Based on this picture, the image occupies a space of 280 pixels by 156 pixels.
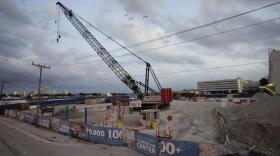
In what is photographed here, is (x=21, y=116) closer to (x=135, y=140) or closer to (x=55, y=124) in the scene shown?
(x=55, y=124)

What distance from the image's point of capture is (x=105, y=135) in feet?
71.3

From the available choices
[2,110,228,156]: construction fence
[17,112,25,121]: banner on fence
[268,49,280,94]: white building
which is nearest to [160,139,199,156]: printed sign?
[2,110,228,156]: construction fence

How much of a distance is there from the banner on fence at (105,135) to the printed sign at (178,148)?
6000mm

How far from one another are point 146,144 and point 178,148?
3.48 metres

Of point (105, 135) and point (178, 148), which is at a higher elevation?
point (178, 148)

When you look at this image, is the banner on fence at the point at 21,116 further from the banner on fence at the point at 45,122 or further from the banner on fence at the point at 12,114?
the banner on fence at the point at 45,122

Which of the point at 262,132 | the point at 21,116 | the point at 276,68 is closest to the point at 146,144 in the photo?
the point at 262,132

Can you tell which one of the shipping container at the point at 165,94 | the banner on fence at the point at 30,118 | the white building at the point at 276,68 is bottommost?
the banner on fence at the point at 30,118

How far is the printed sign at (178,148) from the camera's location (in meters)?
A: 13.4

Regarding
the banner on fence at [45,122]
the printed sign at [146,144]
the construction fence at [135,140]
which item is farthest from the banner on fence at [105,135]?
the banner on fence at [45,122]

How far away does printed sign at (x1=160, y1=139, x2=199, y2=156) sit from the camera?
43.8ft

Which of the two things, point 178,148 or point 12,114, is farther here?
point 12,114

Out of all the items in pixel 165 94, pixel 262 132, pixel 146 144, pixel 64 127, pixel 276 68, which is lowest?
pixel 64 127

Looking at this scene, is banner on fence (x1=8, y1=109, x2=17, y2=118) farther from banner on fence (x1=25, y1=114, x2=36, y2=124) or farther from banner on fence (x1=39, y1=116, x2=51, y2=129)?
banner on fence (x1=39, y1=116, x2=51, y2=129)
